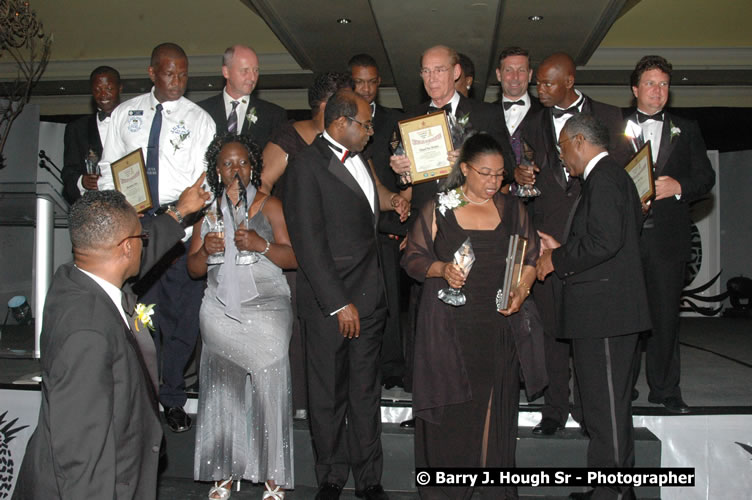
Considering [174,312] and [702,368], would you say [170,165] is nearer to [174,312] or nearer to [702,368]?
[174,312]

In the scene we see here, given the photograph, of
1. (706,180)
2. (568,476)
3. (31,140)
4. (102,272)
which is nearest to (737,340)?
(706,180)

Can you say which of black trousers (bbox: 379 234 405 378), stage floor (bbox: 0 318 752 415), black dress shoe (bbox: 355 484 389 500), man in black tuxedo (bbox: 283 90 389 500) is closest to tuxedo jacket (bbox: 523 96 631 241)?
black trousers (bbox: 379 234 405 378)

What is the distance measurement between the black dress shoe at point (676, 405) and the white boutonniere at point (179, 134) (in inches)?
140

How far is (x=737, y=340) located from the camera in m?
7.60

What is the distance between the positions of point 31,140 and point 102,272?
8.59m

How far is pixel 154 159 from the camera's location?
453 cm

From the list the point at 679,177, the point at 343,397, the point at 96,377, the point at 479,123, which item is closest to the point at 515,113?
the point at 479,123

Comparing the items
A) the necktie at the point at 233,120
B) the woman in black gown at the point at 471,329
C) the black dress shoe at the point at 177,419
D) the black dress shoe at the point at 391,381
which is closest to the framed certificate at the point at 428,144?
the woman in black gown at the point at 471,329

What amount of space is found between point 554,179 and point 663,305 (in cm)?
113

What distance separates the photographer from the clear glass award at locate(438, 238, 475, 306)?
3699mm

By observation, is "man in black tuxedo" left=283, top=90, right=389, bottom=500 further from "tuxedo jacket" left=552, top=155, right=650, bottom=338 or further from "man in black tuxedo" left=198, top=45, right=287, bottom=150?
"tuxedo jacket" left=552, top=155, right=650, bottom=338

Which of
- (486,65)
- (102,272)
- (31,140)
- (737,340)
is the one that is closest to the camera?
(102,272)

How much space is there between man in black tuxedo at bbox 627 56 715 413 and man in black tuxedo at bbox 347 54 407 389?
5.27 ft

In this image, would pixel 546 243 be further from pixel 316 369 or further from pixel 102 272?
pixel 102 272
